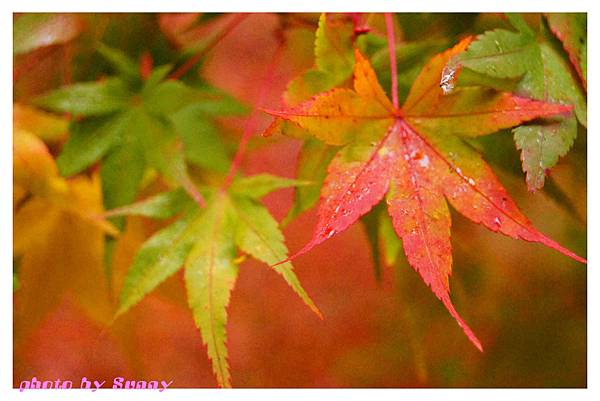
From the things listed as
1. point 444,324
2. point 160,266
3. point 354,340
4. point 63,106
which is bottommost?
point 354,340

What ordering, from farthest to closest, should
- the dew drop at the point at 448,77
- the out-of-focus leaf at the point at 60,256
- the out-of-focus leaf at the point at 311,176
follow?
the out-of-focus leaf at the point at 60,256 < the out-of-focus leaf at the point at 311,176 < the dew drop at the point at 448,77

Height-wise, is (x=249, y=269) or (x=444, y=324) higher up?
(x=444, y=324)

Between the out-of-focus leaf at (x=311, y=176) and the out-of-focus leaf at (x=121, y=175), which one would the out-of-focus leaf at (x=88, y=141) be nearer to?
the out-of-focus leaf at (x=121, y=175)

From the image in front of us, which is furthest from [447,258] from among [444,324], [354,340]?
[354,340]

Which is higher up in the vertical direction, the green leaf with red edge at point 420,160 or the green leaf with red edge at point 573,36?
the green leaf with red edge at point 573,36

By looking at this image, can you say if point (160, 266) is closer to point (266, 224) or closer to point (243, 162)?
point (266, 224)

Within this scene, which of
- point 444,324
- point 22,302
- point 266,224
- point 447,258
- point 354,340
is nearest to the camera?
point 447,258

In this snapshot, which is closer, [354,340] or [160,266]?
[160,266]

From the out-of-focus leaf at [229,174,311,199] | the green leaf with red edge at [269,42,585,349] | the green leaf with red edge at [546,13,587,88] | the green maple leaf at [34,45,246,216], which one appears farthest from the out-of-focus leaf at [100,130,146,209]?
the green leaf with red edge at [546,13,587,88]

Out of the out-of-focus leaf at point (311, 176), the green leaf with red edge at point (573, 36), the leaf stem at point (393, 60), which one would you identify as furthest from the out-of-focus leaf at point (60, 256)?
the green leaf with red edge at point (573, 36)
